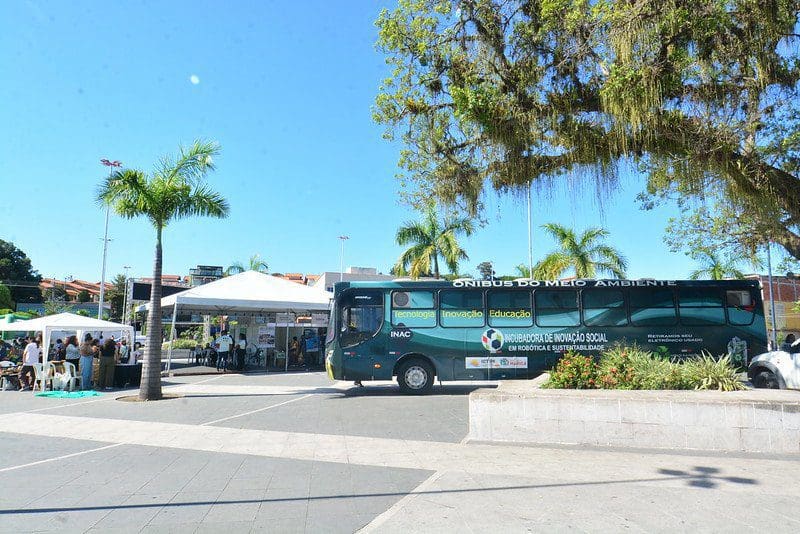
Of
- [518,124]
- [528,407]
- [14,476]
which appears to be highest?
[518,124]

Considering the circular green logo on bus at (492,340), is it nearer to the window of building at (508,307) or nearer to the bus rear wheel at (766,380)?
the window of building at (508,307)

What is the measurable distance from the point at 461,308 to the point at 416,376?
224cm

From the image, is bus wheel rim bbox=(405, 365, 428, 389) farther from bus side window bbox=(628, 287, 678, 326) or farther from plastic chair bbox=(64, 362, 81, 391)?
plastic chair bbox=(64, 362, 81, 391)

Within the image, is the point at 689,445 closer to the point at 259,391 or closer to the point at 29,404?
the point at 259,391

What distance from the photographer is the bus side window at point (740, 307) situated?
14117 mm

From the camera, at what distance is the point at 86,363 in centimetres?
1609

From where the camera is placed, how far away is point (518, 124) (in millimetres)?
9070

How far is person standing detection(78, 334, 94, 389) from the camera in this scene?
626 inches

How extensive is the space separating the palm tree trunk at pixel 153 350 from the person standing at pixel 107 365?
137 inches

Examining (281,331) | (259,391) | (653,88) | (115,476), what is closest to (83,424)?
(115,476)

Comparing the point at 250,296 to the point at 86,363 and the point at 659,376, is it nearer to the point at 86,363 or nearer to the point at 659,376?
the point at 86,363

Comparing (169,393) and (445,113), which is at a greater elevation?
(445,113)

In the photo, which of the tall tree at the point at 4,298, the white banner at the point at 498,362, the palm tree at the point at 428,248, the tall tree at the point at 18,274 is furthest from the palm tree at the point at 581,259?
the tall tree at the point at 18,274

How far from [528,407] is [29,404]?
12564 millimetres
